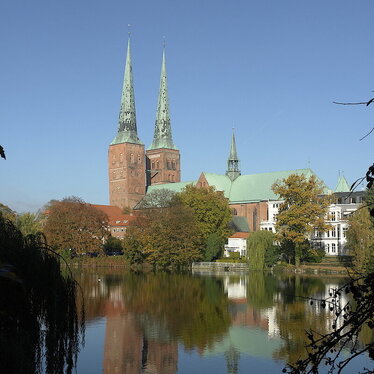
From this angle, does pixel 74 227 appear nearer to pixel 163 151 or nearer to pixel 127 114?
pixel 127 114

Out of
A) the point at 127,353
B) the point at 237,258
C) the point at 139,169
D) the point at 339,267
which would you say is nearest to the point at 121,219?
the point at 139,169

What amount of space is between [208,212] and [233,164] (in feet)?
124

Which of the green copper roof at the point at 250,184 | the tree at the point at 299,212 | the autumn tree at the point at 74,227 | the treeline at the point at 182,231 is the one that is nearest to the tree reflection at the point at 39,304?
the tree at the point at 299,212

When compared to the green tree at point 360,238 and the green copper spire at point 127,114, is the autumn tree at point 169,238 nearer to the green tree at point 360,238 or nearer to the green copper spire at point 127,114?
the green tree at point 360,238

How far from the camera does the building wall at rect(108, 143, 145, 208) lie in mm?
127312

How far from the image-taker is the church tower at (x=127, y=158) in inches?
5037

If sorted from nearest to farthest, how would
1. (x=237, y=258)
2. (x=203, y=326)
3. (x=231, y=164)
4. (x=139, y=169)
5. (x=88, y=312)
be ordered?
(x=203, y=326), (x=88, y=312), (x=237, y=258), (x=231, y=164), (x=139, y=169)

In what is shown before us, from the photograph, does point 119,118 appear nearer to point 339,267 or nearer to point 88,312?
point 339,267

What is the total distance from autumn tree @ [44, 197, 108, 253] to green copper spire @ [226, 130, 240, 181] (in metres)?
37.6

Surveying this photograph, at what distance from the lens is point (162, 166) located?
133 metres

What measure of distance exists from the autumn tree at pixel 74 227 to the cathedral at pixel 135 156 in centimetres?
4845

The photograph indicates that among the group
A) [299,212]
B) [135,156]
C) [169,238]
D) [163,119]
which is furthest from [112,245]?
[163,119]

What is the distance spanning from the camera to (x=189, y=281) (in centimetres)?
5291

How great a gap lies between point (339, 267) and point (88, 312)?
115 ft
